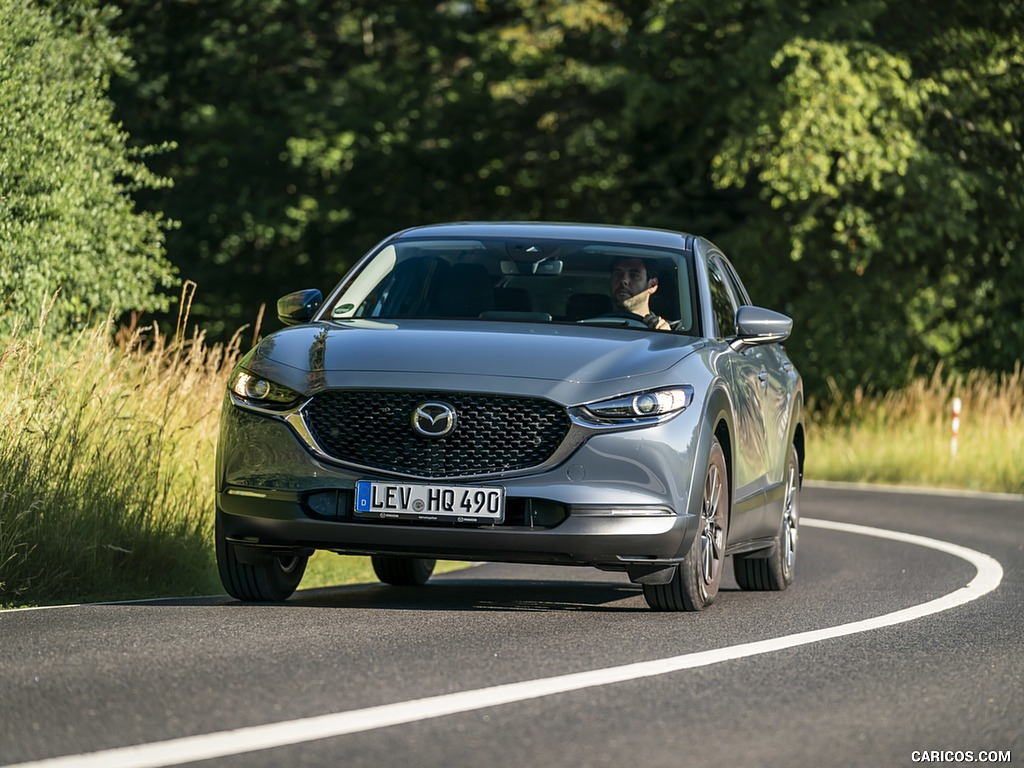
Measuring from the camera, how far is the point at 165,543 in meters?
10.8

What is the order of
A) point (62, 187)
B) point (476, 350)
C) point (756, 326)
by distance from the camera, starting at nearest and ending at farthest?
1. point (476, 350)
2. point (756, 326)
3. point (62, 187)

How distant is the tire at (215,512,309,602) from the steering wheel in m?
1.70

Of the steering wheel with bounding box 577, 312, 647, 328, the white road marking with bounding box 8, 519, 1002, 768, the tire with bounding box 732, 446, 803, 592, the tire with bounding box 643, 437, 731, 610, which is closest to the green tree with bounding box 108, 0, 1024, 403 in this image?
the tire with bounding box 732, 446, 803, 592

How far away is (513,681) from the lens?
677 centimetres

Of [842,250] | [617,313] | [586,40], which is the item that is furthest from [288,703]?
[586,40]

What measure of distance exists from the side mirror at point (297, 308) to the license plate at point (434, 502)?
1478mm

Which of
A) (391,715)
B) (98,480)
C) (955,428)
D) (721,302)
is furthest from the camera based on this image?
(955,428)

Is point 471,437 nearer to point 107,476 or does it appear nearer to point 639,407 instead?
point 639,407

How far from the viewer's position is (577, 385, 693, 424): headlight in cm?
848

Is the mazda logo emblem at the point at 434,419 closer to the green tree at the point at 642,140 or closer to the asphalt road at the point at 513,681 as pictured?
the asphalt road at the point at 513,681

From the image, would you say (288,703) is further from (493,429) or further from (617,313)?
(617,313)

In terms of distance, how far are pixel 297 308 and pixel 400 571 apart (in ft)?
6.82

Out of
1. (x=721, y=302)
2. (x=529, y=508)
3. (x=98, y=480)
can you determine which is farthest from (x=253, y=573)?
(x=721, y=302)

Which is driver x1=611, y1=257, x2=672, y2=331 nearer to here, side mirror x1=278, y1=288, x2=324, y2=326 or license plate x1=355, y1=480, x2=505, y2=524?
side mirror x1=278, y1=288, x2=324, y2=326
